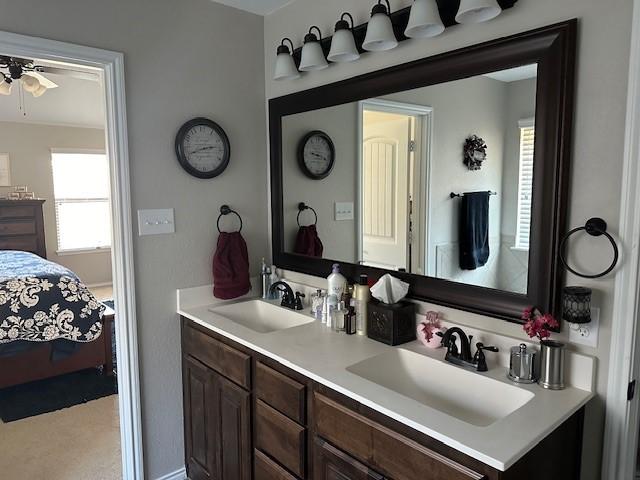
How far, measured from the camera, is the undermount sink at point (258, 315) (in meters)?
2.32

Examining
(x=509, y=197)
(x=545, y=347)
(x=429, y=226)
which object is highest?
(x=509, y=197)

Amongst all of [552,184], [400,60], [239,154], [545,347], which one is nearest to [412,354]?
[545,347]

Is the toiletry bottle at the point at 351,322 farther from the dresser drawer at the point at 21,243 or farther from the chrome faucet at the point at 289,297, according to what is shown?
the dresser drawer at the point at 21,243

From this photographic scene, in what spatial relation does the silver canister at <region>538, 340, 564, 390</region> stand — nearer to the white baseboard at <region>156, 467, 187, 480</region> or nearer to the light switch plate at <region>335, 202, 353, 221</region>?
the light switch plate at <region>335, 202, 353, 221</region>

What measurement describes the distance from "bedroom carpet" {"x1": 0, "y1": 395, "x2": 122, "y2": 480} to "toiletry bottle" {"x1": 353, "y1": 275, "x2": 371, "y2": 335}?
1610 mm

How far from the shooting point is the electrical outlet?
137cm

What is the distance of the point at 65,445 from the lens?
A: 2707mm

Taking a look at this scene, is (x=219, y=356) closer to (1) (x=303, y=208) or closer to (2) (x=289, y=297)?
(2) (x=289, y=297)

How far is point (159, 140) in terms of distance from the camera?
2.20 metres

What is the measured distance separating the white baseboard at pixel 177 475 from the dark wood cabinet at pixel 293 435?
6 cm

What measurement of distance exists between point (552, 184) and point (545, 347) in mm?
502

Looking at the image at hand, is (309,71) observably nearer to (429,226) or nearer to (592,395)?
(429,226)

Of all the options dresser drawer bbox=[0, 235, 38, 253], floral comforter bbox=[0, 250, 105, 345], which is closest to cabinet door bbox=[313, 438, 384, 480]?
floral comforter bbox=[0, 250, 105, 345]

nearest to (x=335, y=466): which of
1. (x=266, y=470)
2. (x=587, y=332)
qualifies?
(x=266, y=470)
